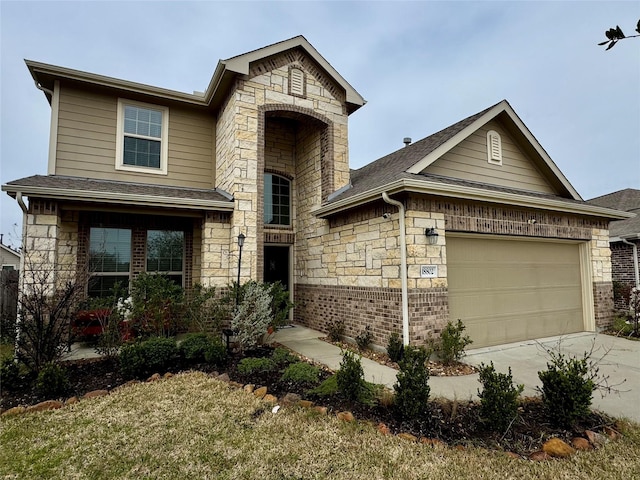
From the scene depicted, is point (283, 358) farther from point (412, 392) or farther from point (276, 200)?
point (276, 200)

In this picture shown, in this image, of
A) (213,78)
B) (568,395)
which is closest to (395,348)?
(568,395)

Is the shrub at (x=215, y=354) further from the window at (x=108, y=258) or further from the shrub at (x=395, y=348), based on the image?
the window at (x=108, y=258)

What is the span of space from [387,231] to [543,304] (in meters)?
4.47

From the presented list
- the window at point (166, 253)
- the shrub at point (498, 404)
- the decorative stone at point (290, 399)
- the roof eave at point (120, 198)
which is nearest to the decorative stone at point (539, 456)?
the shrub at point (498, 404)

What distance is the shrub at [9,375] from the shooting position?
453 centimetres

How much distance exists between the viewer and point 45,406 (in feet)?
13.5

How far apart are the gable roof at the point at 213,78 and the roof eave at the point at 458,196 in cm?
370

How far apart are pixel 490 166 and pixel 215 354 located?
7461 mm

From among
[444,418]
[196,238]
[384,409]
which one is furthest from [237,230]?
[444,418]

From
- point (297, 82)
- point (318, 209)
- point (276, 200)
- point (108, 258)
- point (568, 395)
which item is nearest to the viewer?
point (568, 395)

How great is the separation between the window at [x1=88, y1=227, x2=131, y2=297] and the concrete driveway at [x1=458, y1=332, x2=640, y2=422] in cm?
→ 722

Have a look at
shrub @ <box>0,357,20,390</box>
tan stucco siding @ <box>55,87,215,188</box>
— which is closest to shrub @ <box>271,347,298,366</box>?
shrub @ <box>0,357,20,390</box>

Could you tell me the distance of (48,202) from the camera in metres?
6.77

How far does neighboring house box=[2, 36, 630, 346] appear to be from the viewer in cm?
657
